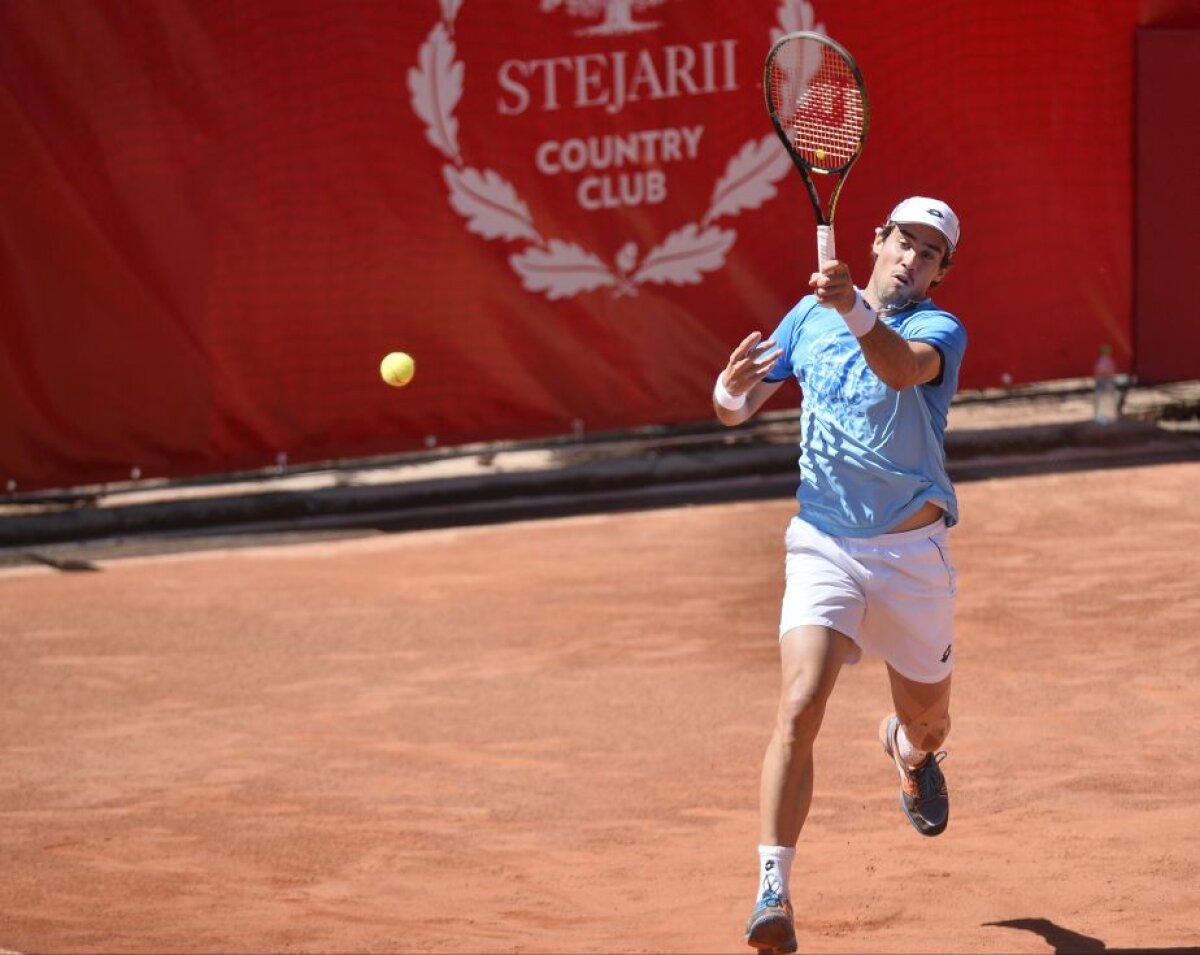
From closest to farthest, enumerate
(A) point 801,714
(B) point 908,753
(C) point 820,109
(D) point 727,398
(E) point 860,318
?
(E) point 860,318 < (A) point 801,714 < (D) point 727,398 < (C) point 820,109 < (B) point 908,753

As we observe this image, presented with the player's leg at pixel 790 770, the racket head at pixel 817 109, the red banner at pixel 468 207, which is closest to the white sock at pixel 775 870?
the player's leg at pixel 790 770

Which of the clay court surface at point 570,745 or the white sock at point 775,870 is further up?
the white sock at point 775,870

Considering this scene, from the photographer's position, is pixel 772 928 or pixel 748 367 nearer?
pixel 772 928

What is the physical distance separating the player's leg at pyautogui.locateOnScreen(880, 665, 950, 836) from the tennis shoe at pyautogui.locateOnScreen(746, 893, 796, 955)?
38.7 inches

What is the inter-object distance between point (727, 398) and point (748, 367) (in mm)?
205

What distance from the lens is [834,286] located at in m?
5.08

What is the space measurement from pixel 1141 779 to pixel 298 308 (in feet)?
19.3

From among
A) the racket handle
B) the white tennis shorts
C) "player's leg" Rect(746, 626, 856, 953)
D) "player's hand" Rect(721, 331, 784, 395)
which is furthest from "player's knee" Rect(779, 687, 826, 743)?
the racket handle

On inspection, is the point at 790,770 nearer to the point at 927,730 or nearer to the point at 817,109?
the point at 927,730

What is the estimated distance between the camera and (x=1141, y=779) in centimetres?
730

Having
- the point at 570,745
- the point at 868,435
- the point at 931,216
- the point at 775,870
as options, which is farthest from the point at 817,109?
the point at 570,745

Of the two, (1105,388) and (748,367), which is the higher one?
(748,367)

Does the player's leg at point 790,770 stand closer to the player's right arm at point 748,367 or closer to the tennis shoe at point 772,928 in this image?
the tennis shoe at point 772,928

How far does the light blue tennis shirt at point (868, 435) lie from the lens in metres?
5.71
